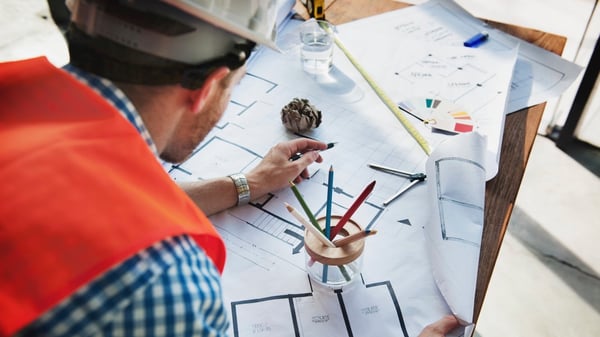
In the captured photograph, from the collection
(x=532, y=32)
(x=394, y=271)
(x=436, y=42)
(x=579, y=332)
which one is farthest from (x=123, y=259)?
(x=579, y=332)

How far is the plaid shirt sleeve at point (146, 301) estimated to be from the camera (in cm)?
43

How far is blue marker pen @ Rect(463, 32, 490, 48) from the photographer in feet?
3.87

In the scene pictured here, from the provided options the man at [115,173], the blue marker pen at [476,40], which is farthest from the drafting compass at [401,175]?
the blue marker pen at [476,40]

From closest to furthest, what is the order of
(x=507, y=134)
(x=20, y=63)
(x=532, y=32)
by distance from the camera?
(x=20, y=63)
(x=507, y=134)
(x=532, y=32)

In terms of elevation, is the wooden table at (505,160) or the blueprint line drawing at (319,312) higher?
the wooden table at (505,160)

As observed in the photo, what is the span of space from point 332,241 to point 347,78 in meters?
0.50

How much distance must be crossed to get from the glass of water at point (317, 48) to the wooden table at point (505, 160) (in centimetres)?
9

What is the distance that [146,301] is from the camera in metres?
0.46

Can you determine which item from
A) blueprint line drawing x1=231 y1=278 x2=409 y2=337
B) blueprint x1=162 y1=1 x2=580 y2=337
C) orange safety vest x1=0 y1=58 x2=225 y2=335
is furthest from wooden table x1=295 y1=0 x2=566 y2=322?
orange safety vest x1=0 y1=58 x2=225 y2=335

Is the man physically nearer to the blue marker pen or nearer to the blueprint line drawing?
the blueprint line drawing

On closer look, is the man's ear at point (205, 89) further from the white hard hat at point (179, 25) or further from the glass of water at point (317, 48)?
the glass of water at point (317, 48)

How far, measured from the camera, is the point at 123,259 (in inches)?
17.4

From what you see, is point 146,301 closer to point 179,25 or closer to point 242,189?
point 179,25

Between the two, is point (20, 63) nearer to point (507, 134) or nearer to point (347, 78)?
point (347, 78)
